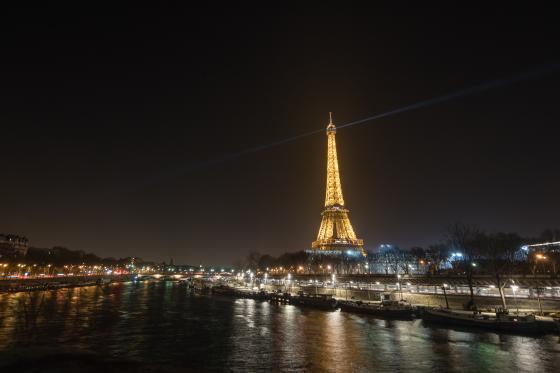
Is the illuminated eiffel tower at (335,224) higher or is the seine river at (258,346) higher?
the illuminated eiffel tower at (335,224)

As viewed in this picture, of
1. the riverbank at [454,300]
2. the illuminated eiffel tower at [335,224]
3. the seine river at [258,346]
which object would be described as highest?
the illuminated eiffel tower at [335,224]

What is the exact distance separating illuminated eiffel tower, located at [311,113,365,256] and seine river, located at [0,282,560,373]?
2303 inches

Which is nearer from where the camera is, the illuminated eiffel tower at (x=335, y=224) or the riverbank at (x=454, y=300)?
the riverbank at (x=454, y=300)

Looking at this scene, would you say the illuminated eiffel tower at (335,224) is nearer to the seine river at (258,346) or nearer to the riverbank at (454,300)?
the riverbank at (454,300)

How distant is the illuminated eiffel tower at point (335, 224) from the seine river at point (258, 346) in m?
58.5

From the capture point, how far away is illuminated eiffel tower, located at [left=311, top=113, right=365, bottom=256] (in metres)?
103

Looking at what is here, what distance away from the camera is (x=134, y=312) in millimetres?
53344

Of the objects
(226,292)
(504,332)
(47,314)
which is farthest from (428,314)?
(226,292)

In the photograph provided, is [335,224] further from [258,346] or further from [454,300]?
[258,346]

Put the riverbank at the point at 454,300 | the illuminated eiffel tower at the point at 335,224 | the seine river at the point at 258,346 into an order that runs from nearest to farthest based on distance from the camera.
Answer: the seine river at the point at 258,346
the riverbank at the point at 454,300
the illuminated eiffel tower at the point at 335,224

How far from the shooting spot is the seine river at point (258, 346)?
24.0 metres

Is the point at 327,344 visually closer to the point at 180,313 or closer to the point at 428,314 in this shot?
the point at 428,314

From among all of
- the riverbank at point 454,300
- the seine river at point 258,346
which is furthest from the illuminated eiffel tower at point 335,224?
the seine river at point 258,346

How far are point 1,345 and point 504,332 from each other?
135 ft
